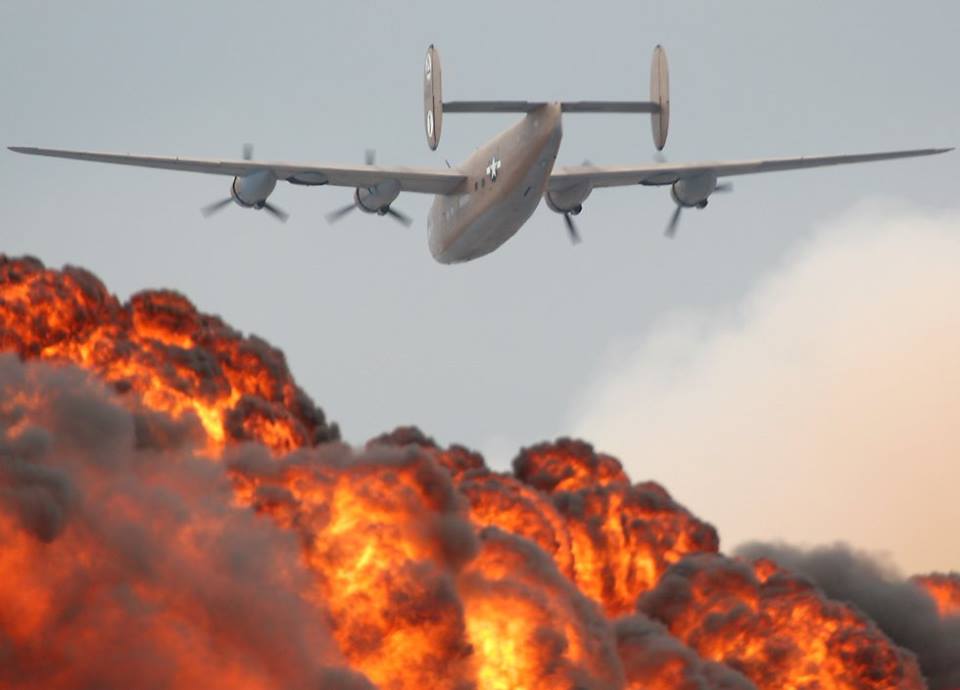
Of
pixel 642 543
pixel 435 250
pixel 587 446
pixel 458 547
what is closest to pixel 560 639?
pixel 458 547

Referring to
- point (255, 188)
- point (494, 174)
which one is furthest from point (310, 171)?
point (494, 174)

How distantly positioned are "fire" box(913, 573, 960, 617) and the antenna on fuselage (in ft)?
174

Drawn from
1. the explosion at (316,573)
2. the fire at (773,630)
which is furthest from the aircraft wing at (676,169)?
the fire at (773,630)

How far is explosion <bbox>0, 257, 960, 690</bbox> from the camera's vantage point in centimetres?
8850

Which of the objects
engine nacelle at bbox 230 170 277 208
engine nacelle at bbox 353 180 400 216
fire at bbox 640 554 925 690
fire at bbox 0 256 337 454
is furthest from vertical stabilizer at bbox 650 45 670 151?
fire at bbox 0 256 337 454

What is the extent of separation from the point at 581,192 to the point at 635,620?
79.0ft

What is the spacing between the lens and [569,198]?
116875 millimetres

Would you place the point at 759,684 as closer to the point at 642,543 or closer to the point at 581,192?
the point at 642,543

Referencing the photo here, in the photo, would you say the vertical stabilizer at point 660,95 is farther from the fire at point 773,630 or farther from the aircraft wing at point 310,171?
the fire at point 773,630

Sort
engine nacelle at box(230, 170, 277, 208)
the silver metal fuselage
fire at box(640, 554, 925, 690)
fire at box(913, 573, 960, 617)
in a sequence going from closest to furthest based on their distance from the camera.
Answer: the silver metal fuselage < engine nacelle at box(230, 170, 277, 208) < fire at box(640, 554, 925, 690) < fire at box(913, 573, 960, 617)

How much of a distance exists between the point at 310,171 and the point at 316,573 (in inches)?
915

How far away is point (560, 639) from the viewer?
104m

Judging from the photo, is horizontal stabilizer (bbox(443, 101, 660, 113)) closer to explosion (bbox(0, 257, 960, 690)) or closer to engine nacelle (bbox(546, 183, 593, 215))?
engine nacelle (bbox(546, 183, 593, 215))

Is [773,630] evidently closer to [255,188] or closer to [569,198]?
[569,198]
